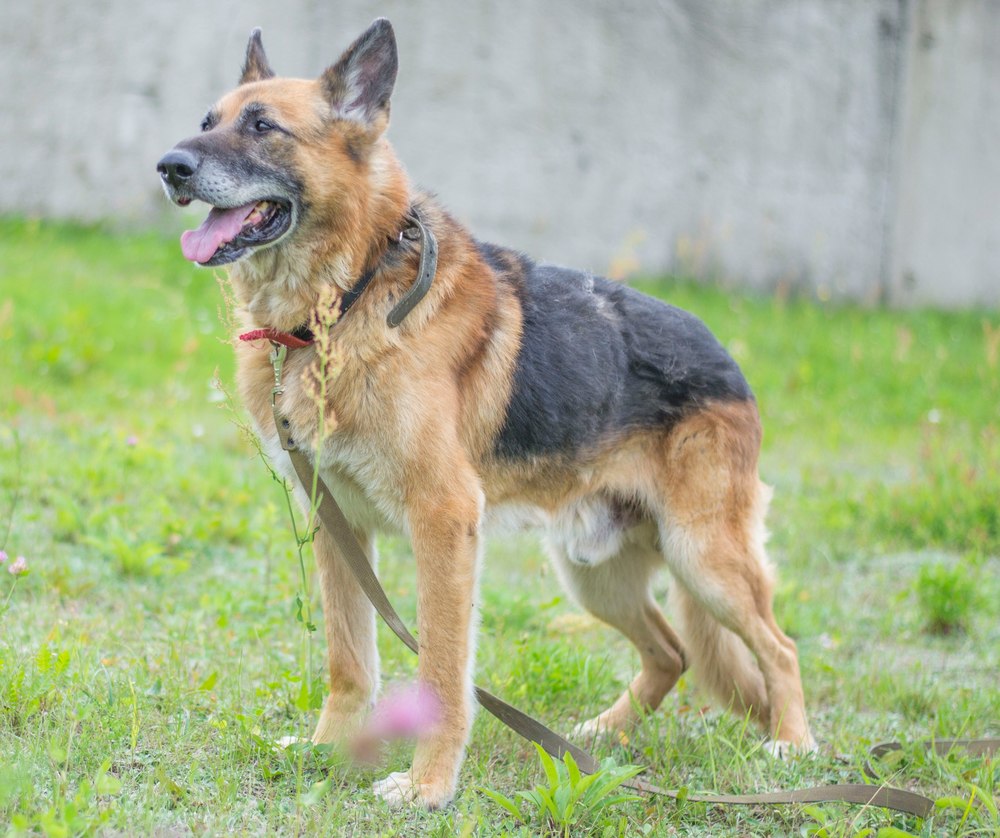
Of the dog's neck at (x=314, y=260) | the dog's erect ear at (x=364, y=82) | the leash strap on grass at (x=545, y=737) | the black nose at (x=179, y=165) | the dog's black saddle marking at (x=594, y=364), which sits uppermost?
the dog's erect ear at (x=364, y=82)

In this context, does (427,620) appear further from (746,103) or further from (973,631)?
(746,103)

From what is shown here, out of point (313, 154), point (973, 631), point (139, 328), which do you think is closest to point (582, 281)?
point (313, 154)

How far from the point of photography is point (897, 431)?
776 centimetres

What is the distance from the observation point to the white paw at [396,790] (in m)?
2.85

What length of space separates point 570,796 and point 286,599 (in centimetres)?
197

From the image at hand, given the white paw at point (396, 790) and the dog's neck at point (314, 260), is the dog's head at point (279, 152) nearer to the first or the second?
the dog's neck at point (314, 260)

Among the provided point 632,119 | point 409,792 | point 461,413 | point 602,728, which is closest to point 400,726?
point 409,792

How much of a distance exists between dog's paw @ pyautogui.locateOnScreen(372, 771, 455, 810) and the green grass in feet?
0.15

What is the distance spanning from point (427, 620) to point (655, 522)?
99 centimetres

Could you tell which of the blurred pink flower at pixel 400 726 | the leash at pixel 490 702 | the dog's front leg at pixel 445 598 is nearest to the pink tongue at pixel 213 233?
the leash at pixel 490 702

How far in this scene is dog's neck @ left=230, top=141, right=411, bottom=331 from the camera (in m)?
Result: 3.13

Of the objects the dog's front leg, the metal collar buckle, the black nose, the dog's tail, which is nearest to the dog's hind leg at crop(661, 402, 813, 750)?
the dog's tail

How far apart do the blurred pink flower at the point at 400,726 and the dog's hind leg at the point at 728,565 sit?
1.04m

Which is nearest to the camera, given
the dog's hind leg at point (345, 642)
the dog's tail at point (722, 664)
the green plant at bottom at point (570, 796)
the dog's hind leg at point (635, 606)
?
the green plant at bottom at point (570, 796)
